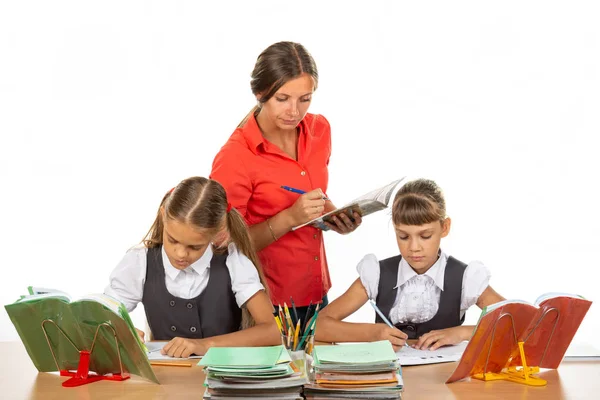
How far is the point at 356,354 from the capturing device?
1758 millimetres

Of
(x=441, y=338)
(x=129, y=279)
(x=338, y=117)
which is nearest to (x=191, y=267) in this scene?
(x=129, y=279)

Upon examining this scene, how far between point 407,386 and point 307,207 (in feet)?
2.46

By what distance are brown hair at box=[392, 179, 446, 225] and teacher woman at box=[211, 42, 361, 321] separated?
16 cm

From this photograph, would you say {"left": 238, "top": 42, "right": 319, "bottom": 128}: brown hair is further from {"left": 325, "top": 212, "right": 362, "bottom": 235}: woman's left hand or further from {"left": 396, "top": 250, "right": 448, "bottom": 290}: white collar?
{"left": 396, "top": 250, "right": 448, "bottom": 290}: white collar

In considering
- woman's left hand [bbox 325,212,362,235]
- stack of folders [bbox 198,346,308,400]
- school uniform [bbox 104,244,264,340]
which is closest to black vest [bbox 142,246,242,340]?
school uniform [bbox 104,244,264,340]

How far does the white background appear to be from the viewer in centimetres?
453

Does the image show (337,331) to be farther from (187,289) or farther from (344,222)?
(187,289)

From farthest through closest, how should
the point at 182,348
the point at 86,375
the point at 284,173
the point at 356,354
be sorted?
the point at 284,173 < the point at 182,348 < the point at 86,375 < the point at 356,354

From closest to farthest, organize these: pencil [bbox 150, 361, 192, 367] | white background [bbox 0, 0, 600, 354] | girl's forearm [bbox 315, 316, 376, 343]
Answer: pencil [bbox 150, 361, 192, 367], girl's forearm [bbox 315, 316, 376, 343], white background [bbox 0, 0, 600, 354]

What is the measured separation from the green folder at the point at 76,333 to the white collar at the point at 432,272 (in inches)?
35.6

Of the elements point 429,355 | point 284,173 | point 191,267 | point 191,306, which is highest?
point 284,173

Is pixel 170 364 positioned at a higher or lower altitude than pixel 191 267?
lower

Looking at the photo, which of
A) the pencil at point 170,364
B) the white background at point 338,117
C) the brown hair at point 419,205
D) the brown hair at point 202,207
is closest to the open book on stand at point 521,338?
the brown hair at point 419,205

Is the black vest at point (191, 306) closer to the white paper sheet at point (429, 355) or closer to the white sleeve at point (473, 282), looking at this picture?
the white paper sheet at point (429, 355)
